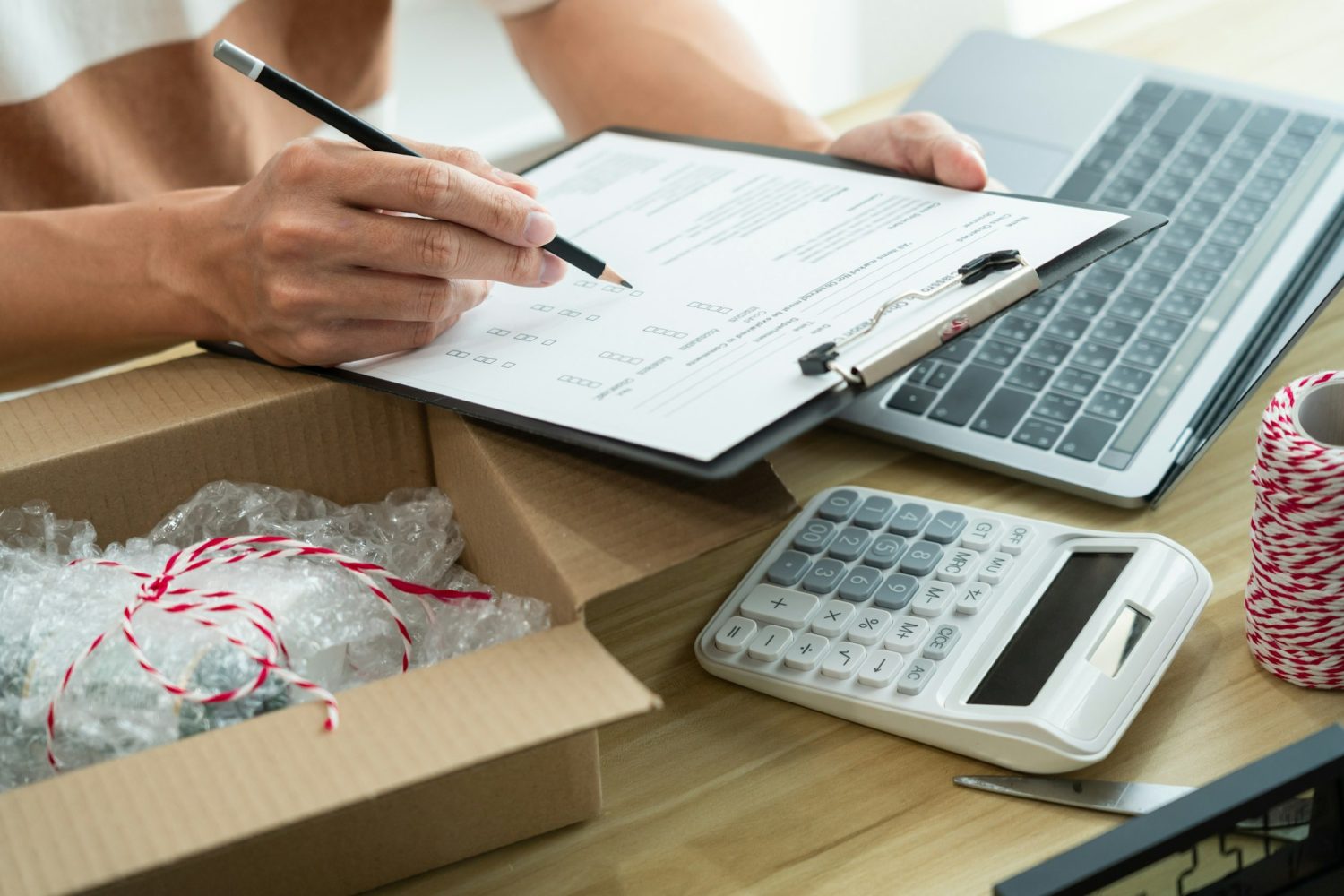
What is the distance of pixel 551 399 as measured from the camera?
55 cm

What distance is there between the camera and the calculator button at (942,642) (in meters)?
0.52

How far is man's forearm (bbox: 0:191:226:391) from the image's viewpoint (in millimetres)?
677

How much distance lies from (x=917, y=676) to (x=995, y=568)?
0.24ft

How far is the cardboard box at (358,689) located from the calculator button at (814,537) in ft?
0.26

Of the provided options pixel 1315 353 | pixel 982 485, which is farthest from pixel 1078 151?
pixel 982 485

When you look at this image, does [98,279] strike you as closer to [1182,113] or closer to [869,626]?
[869,626]

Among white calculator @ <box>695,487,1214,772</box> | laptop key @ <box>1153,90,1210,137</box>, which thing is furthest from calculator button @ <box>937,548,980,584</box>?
laptop key @ <box>1153,90,1210,137</box>

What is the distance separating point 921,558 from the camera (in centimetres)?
57

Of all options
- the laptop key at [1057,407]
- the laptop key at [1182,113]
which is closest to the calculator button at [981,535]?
the laptop key at [1057,407]

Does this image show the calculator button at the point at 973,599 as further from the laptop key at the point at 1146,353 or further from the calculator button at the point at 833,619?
the laptop key at the point at 1146,353

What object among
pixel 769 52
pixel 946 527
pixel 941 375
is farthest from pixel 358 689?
pixel 769 52

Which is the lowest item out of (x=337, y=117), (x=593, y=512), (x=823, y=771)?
(x=823, y=771)

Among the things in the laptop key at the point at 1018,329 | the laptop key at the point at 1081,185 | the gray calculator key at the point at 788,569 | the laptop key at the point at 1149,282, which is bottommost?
the gray calculator key at the point at 788,569

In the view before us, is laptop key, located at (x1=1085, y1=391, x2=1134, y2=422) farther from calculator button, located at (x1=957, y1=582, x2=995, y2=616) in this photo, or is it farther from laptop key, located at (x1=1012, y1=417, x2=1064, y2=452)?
calculator button, located at (x1=957, y1=582, x2=995, y2=616)
